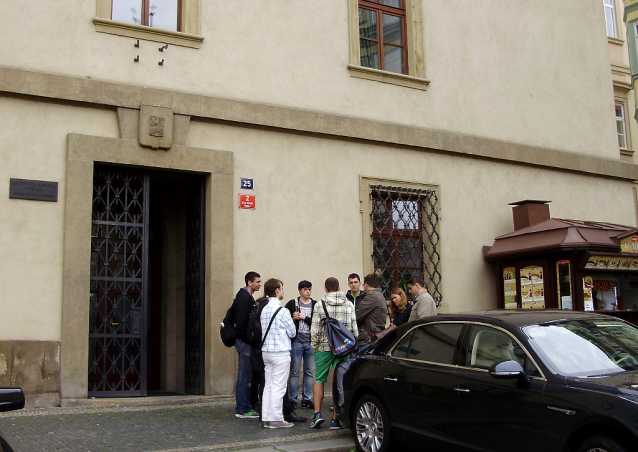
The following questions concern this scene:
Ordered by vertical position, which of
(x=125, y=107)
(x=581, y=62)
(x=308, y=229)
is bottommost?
(x=308, y=229)

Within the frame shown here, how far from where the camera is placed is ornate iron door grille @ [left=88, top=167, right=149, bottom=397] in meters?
10.4

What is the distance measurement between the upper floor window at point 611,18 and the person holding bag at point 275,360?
18.3 meters

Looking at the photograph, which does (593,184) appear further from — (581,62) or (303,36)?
(303,36)

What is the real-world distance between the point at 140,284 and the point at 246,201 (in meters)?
2.02

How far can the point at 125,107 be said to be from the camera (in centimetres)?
1056

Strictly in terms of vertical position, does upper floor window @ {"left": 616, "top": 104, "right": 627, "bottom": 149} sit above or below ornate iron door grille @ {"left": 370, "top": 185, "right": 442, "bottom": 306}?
above

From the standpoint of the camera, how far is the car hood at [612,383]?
5152 millimetres

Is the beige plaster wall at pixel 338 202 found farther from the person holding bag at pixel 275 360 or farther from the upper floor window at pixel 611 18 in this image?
the upper floor window at pixel 611 18

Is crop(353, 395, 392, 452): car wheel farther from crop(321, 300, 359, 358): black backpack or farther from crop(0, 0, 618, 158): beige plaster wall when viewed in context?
crop(0, 0, 618, 158): beige plaster wall

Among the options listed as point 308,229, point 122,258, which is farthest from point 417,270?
point 122,258

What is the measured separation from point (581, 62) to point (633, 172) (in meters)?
2.71

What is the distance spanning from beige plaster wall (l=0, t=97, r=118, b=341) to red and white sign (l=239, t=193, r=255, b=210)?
2.62 metres

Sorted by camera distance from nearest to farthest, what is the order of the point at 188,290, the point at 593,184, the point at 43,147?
the point at 43,147 → the point at 188,290 → the point at 593,184

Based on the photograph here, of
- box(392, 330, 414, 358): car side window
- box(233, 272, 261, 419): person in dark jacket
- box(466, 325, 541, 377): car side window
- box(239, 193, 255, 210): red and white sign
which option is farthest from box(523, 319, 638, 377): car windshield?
box(239, 193, 255, 210): red and white sign
